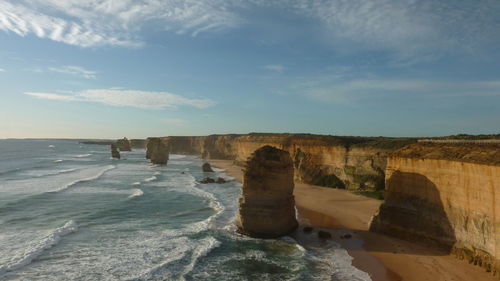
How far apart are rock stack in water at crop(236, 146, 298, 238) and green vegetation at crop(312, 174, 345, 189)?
2444 centimetres

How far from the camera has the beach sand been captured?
17.4 m

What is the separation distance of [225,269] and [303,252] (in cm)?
518

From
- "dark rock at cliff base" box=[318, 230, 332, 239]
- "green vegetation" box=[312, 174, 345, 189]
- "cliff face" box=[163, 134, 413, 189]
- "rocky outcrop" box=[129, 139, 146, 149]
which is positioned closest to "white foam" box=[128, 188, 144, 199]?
"cliff face" box=[163, 134, 413, 189]

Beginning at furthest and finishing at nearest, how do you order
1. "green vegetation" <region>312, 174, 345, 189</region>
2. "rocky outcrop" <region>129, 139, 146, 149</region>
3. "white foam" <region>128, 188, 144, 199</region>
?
1. "rocky outcrop" <region>129, 139, 146, 149</region>
2. "green vegetation" <region>312, 174, 345, 189</region>
3. "white foam" <region>128, 188, 144, 199</region>

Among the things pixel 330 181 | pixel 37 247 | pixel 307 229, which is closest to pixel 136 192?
pixel 37 247

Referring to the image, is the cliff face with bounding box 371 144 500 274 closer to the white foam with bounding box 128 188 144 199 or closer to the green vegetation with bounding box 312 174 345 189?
the green vegetation with bounding box 312 174 345 189

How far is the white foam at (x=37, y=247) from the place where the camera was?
17631mm

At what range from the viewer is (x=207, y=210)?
104 ft

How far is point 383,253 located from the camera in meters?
20.6

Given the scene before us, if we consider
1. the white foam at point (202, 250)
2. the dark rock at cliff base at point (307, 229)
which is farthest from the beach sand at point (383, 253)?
the white foam at point (202, 250)

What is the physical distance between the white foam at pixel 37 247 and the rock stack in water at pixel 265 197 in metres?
12.0

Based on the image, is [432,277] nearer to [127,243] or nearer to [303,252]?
[303,252]

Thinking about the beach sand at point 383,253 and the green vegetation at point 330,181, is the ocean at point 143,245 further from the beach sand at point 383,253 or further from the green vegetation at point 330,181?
the green vegetation at point 330,181

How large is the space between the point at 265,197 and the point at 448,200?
35.8 feet
